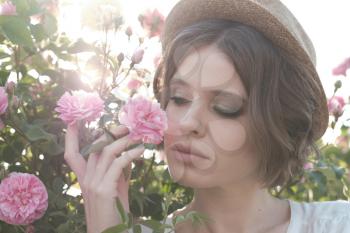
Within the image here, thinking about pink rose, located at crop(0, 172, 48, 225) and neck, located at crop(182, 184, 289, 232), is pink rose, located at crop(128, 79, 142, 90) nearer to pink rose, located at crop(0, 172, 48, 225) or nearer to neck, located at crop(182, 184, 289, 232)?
neck, located at crop(182, 184, 289, 232)

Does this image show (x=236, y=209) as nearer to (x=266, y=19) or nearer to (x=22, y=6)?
(x=266, y=19)

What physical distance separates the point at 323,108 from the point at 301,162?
196 mm

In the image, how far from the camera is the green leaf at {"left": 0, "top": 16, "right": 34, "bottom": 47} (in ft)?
4.75

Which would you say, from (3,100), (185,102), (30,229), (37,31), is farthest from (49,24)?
(30,229)

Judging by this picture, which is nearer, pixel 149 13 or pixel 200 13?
pixel 200 13

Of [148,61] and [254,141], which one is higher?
[148,61]

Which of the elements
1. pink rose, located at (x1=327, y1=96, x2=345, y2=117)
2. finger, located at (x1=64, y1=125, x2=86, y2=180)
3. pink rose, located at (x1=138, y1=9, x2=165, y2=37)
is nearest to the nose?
finger, located at (x1=64, y1=125, x2=86, y2=180)

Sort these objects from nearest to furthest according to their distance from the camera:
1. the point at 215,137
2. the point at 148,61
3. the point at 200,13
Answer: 1. the point at 215,137
2. the point at 200,13
3. the point at 148,61

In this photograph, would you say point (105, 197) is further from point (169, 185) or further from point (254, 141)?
point (169, 185)

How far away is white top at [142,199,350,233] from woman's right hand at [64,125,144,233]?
38cm

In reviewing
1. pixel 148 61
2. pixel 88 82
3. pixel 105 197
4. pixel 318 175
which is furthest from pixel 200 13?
pixel 318 175

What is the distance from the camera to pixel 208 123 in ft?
4.82

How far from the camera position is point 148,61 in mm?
1784

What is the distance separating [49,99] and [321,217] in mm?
833
